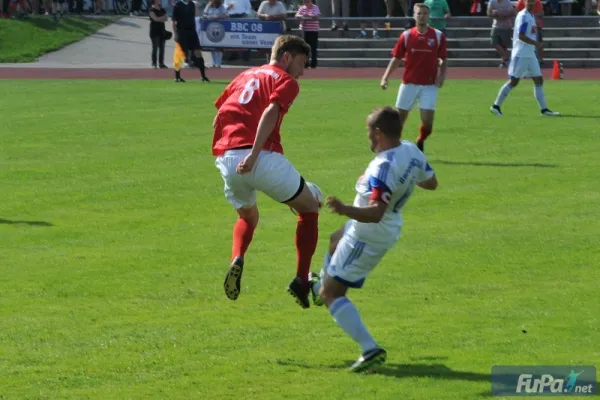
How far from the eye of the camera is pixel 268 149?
8.51 meters

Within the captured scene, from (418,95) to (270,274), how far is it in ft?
24.8

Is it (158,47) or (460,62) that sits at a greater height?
(158,47)

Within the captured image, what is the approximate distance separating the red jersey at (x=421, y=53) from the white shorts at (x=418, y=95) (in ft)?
0.24

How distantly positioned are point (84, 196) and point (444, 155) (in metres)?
5.71

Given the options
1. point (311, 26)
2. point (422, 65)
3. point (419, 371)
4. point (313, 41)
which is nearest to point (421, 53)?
point (422, 65)

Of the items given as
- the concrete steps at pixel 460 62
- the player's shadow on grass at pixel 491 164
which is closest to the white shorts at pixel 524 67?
the player's shadow on grass at pixel 491 164

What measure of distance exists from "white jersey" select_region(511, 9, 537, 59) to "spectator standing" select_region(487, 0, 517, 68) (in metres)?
12.4

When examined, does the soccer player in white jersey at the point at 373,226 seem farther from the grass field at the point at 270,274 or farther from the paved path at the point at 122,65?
the paved path at the point at 122,65

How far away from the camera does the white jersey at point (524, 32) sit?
2156 centimetres

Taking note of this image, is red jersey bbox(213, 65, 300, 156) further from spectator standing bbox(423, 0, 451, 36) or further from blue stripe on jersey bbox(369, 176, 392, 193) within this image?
spectator standing bbox(423, 0, 451, 36)

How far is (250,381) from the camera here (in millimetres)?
7082

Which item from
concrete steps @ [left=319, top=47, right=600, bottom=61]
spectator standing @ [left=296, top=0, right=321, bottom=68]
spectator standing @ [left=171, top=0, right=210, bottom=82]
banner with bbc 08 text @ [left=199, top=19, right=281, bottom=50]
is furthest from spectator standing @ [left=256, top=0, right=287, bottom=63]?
spectator standing @ [left=171, top=0, right=210, bottom=82]

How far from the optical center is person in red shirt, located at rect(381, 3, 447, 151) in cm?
1689

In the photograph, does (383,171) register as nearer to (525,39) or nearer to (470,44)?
(525,39)
